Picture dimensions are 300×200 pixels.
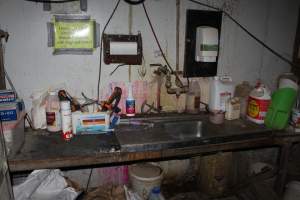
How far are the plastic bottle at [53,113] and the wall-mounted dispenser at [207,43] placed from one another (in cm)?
109

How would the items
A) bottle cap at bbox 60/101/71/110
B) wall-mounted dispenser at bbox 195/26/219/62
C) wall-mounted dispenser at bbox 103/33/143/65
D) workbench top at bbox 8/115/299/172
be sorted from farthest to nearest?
1. wall-mounted dispenser at bbox 195/26/219/62
2. wall-mounted dispenser at bbox 103/33/143/65
3. bottle cap at bbox 60/101/71/110
4. workbench top at bbox 8/115/299/172

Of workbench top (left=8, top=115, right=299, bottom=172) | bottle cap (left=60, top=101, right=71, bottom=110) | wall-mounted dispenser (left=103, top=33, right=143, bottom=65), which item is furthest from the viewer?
wall-mounted dispenser (left=103, top=33, right=143, bottom=65)

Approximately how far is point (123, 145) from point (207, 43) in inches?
39.5

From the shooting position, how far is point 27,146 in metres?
1.42

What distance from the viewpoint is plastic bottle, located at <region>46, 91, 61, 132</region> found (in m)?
1.56

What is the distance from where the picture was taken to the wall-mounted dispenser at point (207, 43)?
1.84 meters

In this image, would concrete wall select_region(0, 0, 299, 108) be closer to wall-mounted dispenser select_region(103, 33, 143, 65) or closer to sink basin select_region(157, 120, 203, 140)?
wall-mounted dispenser select_region(103, 33, 143, 65)

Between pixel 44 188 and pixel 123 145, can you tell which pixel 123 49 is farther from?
pixel 44 188

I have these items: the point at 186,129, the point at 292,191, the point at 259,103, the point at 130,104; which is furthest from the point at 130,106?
the point at 292,191

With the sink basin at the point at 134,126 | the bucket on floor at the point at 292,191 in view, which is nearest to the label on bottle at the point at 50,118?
the sink basin at the point at 134,126

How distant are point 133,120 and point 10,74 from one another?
0.88 metres

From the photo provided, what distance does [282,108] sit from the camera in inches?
70.1

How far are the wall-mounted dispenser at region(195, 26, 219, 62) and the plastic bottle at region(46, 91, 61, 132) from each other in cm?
109

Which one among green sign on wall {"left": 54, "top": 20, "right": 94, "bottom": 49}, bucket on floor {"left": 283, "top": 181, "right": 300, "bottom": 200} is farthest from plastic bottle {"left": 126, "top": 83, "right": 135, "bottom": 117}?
bucket on floor {"left": 283, "top": 181, "right": 300, "bottom": 200}
